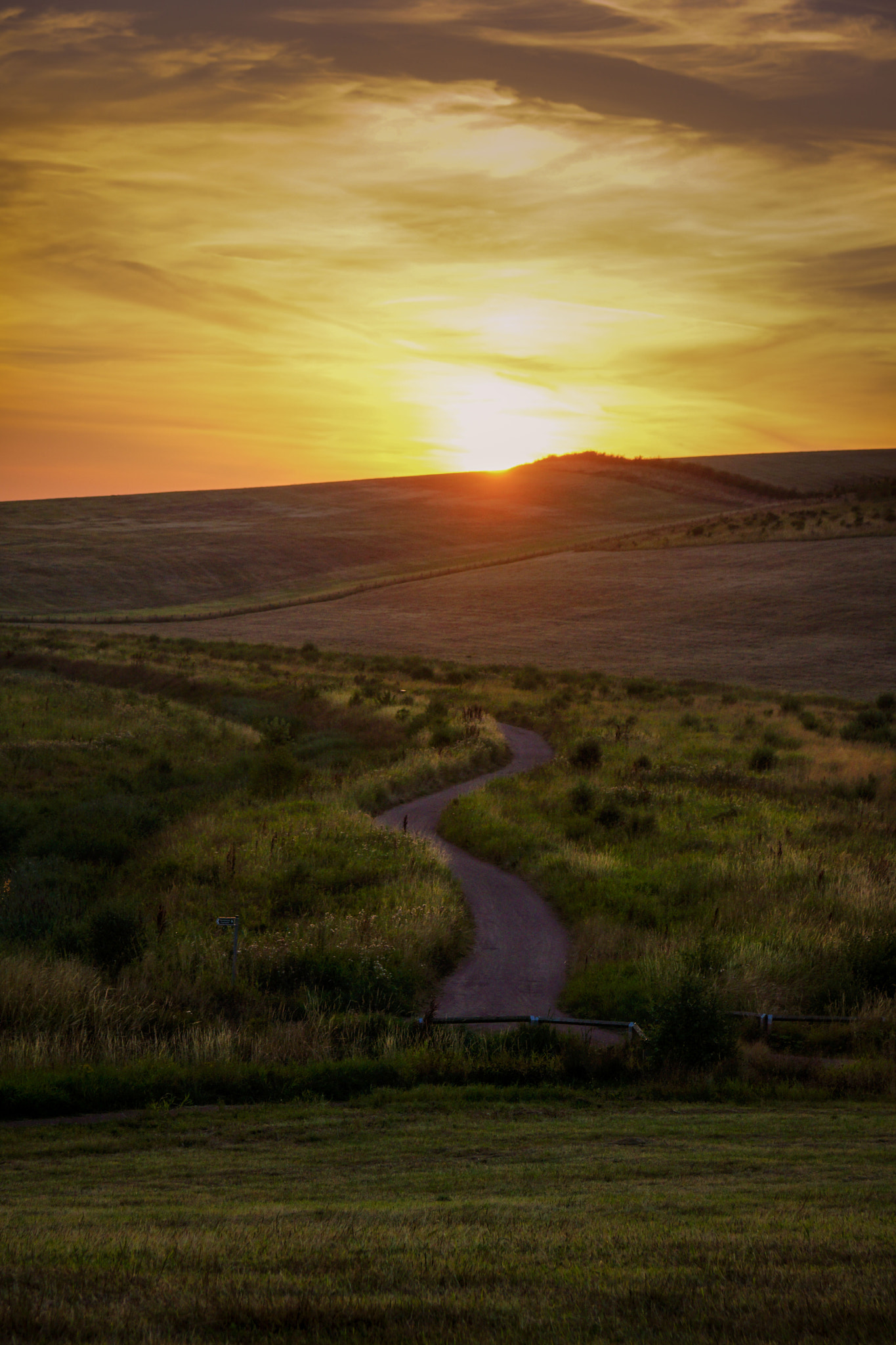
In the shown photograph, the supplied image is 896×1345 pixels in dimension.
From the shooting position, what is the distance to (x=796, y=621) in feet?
220

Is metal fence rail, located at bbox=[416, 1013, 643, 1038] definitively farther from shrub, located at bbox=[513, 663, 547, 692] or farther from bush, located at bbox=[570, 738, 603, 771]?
shrub, located at bbox=[513, 663, 547, 692]

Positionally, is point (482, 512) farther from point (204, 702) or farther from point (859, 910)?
point (859, 910)

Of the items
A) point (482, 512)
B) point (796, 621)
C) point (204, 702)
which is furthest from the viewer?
point (482, 512)

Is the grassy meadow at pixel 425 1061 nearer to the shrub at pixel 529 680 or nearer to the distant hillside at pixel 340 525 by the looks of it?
the shrub at pixel 529 680

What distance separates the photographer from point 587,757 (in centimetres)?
3008

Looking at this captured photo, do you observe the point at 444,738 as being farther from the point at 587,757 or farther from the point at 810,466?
the point at 810,466

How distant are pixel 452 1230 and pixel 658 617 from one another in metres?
68.1

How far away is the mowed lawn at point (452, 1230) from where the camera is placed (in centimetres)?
431

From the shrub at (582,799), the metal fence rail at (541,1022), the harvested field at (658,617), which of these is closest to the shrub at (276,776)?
the shrub at (582,799)

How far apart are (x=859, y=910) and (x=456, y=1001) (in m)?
6.68

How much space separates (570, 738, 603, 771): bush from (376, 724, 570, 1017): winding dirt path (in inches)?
302

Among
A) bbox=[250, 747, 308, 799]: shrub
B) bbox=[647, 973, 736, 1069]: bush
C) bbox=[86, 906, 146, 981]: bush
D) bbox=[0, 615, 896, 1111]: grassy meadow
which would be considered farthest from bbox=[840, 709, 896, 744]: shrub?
bbox=[86, 906, 146, 981]: bush

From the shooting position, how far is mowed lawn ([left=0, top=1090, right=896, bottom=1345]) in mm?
4309

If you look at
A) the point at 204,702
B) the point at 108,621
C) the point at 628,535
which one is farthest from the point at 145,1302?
the point at 628,535
